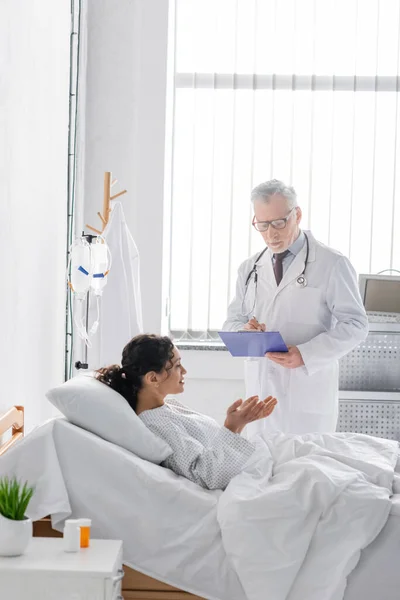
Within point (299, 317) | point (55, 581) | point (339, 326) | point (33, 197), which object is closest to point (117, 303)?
point (33, 197)

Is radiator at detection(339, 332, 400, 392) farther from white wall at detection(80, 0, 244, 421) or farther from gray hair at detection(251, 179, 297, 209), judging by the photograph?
gray hair at detection(251, 179, 297, 209)

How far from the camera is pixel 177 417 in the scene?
2418mm

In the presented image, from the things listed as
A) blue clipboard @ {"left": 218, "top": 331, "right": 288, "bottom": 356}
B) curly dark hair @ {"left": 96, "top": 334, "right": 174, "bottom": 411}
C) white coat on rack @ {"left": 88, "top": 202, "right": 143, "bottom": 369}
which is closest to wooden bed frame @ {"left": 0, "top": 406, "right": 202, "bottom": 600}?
curly dark hair @ {"left": 96, "top": 334, "right": 174, "bottom": 411}

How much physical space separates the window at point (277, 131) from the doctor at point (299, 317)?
57.0 inches

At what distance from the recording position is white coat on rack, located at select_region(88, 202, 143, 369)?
3.34 meters

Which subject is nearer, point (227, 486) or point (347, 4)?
point (227, 486)

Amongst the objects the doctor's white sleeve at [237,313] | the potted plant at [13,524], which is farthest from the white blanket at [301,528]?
the doctor's white sleeve at [237,313]

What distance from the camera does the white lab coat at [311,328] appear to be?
3.10m

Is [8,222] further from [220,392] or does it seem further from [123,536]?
[220,392]

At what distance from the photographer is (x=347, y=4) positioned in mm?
4648

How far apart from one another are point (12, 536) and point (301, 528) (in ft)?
2.31

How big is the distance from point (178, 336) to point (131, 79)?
144 cm

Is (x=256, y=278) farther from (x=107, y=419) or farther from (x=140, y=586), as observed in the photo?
(x=140, y=586)

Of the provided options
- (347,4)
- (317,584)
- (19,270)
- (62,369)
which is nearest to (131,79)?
(347,4)
